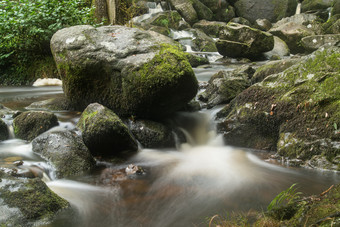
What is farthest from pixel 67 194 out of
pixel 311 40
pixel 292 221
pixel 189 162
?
pixel 311 40

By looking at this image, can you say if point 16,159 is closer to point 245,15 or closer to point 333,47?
point 333,47

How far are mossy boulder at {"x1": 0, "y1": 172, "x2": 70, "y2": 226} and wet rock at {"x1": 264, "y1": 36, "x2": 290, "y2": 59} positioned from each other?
517 inches

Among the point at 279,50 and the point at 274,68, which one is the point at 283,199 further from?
the point at 279,50

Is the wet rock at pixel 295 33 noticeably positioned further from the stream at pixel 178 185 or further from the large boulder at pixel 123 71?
the stream at pixel 178 185

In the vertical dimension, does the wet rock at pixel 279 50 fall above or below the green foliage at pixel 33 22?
below

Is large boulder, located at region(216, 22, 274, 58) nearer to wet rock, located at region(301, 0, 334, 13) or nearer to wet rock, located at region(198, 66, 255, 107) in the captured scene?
wet rock, located at region(198, 66, 255, 107)

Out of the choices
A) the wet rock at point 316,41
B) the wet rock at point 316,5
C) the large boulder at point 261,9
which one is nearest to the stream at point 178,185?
the wet rock at point 316,41

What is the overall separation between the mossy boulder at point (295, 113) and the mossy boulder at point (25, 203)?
3.00 meters

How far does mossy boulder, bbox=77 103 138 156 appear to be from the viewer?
413 centimetres

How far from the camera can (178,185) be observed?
3.46 m

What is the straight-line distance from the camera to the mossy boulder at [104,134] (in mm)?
4133

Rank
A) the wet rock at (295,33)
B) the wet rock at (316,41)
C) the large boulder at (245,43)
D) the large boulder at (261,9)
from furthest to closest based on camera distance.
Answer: the large boulder at (261,9) → the wet rock at (295,33) → the large boulder at (245,43) → the wet rock at (316,41)

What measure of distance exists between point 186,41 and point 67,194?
14.7m

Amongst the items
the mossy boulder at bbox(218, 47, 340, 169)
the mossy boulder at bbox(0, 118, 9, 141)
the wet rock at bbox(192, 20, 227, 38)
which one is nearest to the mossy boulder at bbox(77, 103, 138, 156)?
the mossy boulder at bbox(0, 118, 9, 141)
